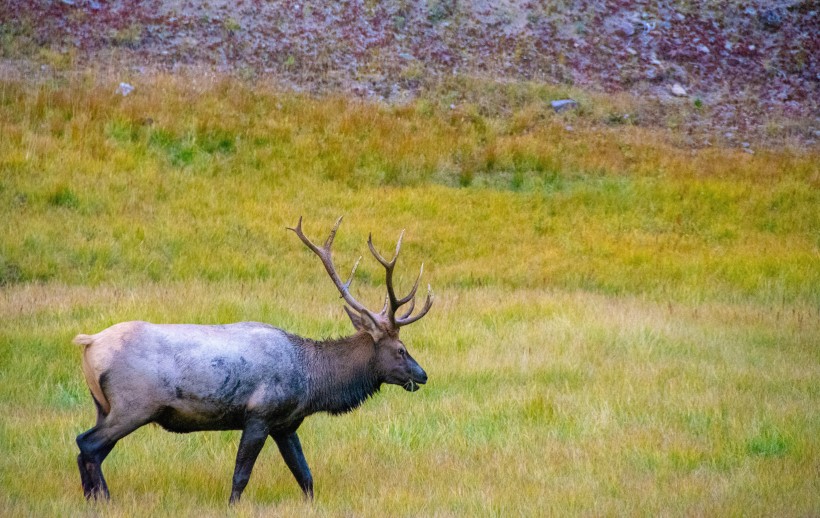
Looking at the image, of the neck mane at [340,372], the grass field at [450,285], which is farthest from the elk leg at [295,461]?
the neck mane at [340,372]

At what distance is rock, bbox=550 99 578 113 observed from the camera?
23828mm

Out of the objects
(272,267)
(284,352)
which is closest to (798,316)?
(272,267)

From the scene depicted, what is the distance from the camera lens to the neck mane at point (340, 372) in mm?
7238

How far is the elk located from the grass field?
46cm

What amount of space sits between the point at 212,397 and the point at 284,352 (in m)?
0.68

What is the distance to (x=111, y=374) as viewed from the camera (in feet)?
21.0

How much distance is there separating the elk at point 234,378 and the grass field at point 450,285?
1.50 ft

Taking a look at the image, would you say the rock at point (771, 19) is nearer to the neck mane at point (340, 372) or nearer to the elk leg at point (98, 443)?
the neck mane at point (340, 372)

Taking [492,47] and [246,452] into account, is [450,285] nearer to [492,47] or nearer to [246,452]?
[246,452]

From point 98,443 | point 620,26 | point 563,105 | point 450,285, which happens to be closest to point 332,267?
point 98,443

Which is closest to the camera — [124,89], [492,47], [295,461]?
[295,461]

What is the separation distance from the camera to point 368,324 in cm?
742

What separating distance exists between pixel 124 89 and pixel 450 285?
898 centimetres

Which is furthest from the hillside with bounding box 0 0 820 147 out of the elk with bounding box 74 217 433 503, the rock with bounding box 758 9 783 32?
the elk with bounding box 74 217 433 503
